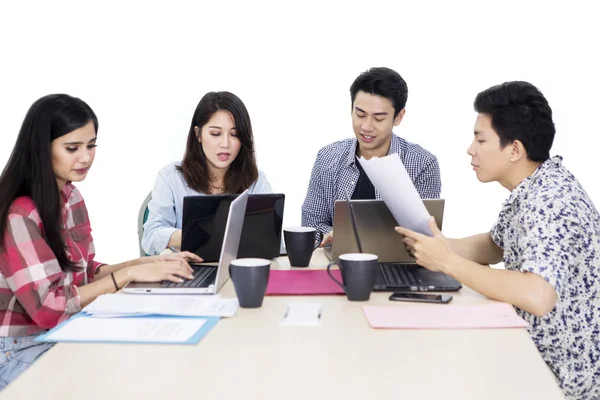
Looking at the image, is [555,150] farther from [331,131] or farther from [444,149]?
[331,131]

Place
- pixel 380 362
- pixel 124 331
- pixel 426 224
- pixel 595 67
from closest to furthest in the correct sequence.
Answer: pixel 380 362 < pixel 124 331 < pixel 426 224 < pixel 595 67

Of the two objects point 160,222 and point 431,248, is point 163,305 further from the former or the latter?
point 160,222

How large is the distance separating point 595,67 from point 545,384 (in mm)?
3235

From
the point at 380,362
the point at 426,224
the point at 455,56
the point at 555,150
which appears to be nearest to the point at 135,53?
the point at 455,56

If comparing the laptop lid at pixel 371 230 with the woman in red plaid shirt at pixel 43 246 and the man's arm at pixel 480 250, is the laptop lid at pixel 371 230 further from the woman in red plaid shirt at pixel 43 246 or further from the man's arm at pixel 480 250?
the woman in red plaid shirt at pixel 43 246

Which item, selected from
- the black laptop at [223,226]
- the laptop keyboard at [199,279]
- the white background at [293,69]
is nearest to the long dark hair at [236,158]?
the black laptop at [223,226]

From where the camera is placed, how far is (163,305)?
143 centimetres

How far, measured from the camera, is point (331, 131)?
3926mm

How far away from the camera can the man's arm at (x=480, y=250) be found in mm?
1888

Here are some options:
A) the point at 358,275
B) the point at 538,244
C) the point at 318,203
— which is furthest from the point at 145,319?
the point at 318,203

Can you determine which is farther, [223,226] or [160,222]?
[160,222]

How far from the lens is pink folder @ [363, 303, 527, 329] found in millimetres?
1291

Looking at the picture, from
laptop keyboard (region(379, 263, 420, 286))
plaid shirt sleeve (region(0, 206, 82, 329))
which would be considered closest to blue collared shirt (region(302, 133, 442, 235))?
laptop keyboard (region(379, 263, 420, 286))

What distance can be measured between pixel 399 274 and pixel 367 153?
112 cm
